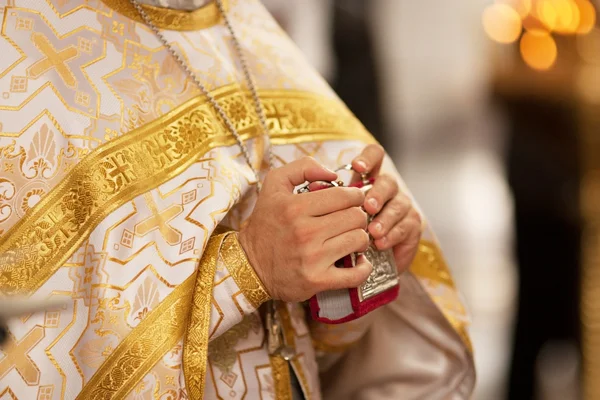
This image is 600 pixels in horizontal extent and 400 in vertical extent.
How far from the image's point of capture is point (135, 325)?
3.39 ft

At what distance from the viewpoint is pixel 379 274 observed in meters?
1.15

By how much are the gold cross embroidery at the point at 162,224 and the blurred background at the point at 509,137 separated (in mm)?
2613

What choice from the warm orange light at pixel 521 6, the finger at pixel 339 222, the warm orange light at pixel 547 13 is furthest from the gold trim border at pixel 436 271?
the warm orange light at pixel 521 6

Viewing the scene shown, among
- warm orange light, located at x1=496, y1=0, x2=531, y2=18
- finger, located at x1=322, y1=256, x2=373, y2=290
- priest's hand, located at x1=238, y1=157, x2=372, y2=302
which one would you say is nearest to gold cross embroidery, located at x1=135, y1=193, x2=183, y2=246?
priest's hand, located at x1=238, y1=157, x2=372, y2=302

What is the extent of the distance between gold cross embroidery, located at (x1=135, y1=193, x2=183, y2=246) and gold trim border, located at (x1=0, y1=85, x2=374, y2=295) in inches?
1.1

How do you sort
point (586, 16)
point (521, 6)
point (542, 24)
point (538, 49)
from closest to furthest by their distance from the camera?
1. point (586, 16)
2. point (542, 24)
3. point (538, 49)
4. point (521, 6)

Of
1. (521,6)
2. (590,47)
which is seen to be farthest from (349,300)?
(521,6)

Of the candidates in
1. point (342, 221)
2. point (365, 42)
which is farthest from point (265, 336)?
point (365, 42)

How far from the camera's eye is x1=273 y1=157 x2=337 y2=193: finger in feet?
3.53

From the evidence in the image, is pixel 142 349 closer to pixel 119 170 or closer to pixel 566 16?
pixel 119 170

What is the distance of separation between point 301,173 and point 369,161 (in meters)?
0.15

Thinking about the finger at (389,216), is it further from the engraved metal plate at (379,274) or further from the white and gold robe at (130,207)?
the white and gold robe at (130,207)

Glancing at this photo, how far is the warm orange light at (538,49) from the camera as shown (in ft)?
12.7

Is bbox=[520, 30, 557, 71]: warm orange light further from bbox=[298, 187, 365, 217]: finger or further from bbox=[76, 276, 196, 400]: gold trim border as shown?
bbox=[76, 276, 196, 400]: gold trim border
